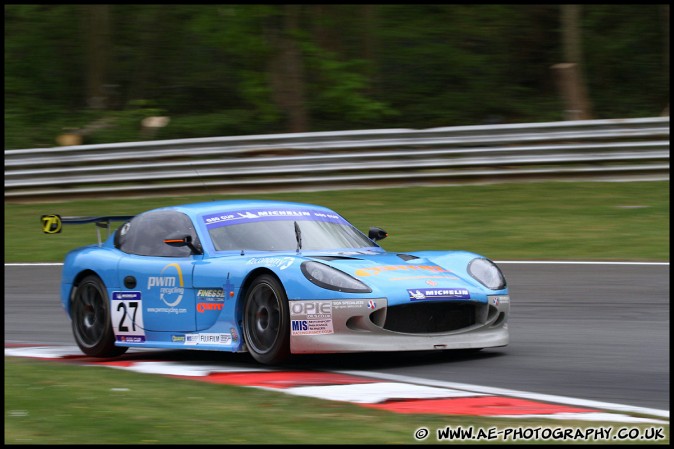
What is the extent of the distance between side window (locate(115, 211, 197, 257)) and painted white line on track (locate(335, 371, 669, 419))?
1.89 metres

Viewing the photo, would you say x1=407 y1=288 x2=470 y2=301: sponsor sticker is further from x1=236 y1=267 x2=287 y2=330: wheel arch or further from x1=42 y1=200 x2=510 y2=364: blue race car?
x1=236 y1=267 x2=287 y2=330: wheel arch

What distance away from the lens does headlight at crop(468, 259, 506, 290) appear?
765 centimetres

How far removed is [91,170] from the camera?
55.0 ft

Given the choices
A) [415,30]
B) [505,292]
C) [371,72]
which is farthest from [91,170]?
[505,292]

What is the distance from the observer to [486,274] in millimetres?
7738

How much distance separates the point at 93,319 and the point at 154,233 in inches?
31.2

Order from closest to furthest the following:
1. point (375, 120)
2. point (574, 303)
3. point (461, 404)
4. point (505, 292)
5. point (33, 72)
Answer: point (461, 404) < point (505, 292) < point (574, 303) < point (375, 120) < point (33, 72)

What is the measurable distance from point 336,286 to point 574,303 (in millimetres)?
3355

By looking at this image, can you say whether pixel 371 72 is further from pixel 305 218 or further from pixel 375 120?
pixel 305 218

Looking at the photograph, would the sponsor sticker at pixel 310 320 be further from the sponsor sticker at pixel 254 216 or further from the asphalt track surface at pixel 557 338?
the sponsor sticker at pixel 254 216

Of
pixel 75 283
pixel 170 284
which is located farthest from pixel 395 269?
pixel 75 283

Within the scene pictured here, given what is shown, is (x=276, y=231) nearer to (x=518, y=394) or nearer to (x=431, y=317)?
(x=431, y=317)

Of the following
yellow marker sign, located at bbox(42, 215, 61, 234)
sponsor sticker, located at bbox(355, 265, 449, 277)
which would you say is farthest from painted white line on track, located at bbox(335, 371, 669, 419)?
yellow marker sign, located at bbox(42, 215, 61, 234)

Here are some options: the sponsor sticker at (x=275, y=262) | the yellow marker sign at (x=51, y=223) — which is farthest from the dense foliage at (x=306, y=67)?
the sponsor sticker at (x=275, y=262)
